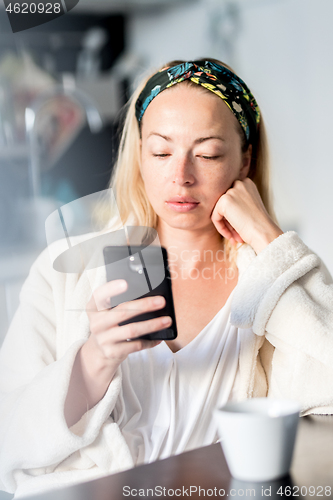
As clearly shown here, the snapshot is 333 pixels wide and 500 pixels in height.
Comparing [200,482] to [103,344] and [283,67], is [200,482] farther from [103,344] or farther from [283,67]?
[283,67]

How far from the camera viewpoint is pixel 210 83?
0.59m

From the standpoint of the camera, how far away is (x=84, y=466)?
49cm

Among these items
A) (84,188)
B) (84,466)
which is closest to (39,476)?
(84,466)

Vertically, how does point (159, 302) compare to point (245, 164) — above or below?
below

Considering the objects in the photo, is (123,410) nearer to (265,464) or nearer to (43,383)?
(43,383)

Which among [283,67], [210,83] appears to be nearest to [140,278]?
[210,83]

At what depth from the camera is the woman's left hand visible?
→ 584 millimetres

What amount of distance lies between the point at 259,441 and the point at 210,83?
0.47 meters

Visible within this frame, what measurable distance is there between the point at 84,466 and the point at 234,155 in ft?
1.42

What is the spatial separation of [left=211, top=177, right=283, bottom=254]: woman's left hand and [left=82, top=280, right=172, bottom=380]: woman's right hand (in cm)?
21

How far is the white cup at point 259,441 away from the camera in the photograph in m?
0.25

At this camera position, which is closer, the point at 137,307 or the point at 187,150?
the point at 137,307

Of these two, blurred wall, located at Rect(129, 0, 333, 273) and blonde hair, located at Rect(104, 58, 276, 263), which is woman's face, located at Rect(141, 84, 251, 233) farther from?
blurred wall, located at Rect(129, 0, 333, 273)

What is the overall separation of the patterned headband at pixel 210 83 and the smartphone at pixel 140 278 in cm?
26
